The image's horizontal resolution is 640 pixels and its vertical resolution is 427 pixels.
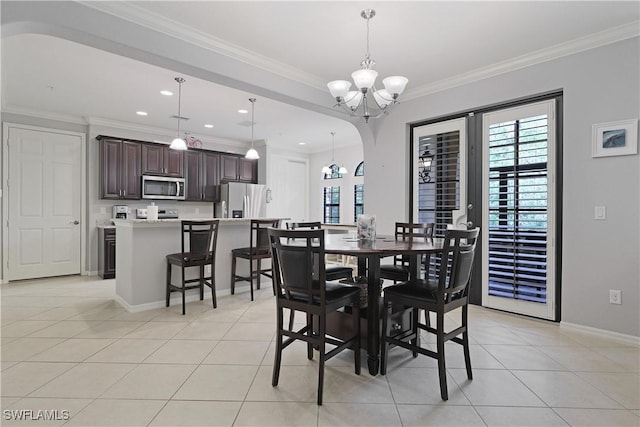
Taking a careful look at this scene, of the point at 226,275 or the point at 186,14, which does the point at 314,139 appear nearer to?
the point at 226,275

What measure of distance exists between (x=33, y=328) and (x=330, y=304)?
293cm

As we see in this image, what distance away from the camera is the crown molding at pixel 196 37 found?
2.51m

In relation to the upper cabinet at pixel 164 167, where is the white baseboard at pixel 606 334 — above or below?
below

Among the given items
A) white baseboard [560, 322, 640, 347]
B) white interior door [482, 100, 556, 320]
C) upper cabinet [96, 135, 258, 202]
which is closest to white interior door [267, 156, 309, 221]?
upper cabinet [96, 135, 258, 202]

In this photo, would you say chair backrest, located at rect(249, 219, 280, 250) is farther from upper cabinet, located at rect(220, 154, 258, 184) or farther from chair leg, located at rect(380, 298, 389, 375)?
upper cabinet, located at rect(220, 154, 258, 184)

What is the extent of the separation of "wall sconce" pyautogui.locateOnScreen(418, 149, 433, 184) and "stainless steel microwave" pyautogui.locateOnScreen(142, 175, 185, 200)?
14.3 ft

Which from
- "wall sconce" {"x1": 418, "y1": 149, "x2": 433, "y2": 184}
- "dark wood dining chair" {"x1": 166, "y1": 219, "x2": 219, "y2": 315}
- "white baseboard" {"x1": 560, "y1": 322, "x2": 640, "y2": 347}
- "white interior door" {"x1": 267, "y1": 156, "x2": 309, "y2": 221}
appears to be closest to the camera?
"white baseboard" {"x1": 560, "y1": 322, "x2": 640, "y2": 347}

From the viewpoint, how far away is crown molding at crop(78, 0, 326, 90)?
8.23ft

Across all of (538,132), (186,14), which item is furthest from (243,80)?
(538,132)

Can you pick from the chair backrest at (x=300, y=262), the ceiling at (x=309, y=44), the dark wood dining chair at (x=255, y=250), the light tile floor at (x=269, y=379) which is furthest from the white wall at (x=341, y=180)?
the chair backrest at (x=300, y=262)

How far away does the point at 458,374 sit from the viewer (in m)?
2.24

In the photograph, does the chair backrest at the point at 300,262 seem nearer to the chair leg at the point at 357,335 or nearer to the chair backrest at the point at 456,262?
the chair leg at the point at 357,335

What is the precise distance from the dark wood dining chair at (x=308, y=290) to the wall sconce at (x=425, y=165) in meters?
2.47

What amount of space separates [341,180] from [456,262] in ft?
19.1
